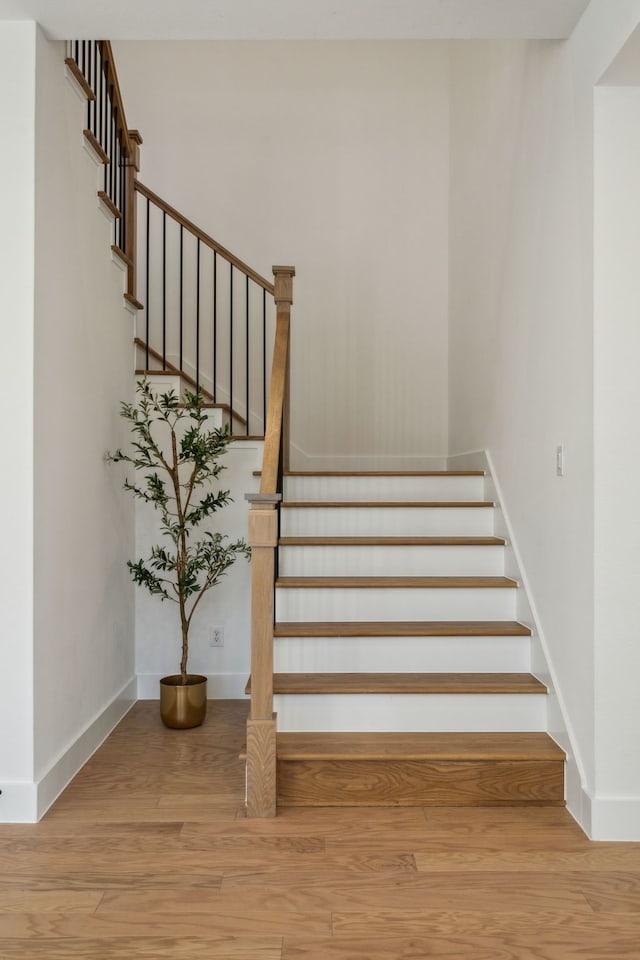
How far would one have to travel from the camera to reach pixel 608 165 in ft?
7.79

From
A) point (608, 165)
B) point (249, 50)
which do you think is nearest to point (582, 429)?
point (608, 165)

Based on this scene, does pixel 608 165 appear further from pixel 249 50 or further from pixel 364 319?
pixel 249 50

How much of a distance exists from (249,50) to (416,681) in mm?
4612

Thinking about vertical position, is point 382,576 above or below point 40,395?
below

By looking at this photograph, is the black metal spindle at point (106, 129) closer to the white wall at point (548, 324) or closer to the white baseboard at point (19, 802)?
the white wall at point (548, 324)

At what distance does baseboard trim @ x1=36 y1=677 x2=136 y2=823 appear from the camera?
8.42 ft

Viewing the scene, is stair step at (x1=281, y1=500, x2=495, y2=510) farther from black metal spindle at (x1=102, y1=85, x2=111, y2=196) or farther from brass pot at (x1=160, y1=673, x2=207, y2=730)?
black metal spindle at (x1=102, y1=85, x2=111, y2=196)

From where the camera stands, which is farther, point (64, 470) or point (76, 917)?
point (64, 470)

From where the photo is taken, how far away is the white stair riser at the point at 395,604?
Result: 324 centimetres

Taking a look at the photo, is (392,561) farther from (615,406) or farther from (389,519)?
(615,406)

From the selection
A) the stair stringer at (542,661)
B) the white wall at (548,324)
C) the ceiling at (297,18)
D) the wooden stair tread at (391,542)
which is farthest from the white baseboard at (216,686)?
the ceiling at (297,18)

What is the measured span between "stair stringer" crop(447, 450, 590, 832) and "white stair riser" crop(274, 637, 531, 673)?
113 mm

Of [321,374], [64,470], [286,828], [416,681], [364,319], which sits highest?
[364,319]

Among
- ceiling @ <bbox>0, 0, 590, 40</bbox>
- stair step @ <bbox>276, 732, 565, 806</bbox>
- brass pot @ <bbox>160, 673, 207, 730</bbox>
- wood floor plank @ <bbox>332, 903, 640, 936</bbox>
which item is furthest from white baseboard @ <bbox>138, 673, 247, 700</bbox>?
ceiling @ <bbox>0, 0, 590, 40</bbox>
